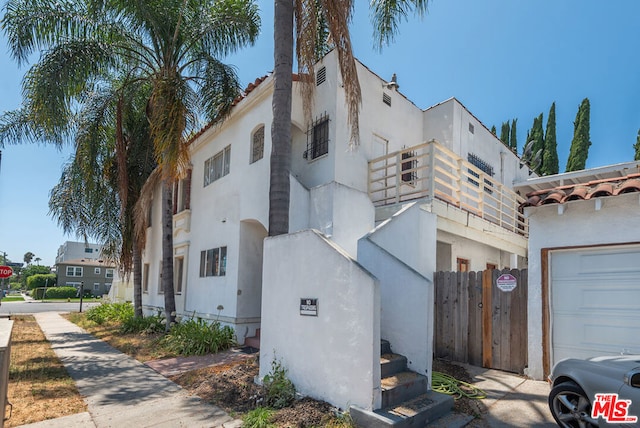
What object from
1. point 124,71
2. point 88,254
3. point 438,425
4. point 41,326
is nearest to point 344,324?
point 438,425

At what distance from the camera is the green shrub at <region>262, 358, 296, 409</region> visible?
5594 millimetres

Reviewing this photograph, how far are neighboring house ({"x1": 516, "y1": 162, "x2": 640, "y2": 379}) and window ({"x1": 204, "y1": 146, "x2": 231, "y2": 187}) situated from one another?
9279 mm

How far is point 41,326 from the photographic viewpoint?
17047mm

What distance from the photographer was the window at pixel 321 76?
10.2m

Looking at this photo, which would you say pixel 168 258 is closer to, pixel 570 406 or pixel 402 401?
pixel 402 401

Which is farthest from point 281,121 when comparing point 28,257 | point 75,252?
point 28,257

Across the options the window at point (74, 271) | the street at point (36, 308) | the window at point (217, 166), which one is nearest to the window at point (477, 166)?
the window at point (217, 166)

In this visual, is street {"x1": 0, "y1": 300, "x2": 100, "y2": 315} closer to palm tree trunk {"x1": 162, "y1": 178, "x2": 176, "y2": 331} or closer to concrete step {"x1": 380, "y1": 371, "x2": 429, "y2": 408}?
palm tree trunk {"x1": 162, "y1": 178, "x2": 176, "y2": 331}

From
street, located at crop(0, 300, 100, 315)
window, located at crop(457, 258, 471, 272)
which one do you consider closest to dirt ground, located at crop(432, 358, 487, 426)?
Result: window, located at crop(457, 258, 471, 272)

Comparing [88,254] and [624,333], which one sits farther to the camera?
[88,254]

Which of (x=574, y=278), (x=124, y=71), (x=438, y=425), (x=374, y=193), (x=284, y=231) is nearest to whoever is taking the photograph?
(x=438, y=425)

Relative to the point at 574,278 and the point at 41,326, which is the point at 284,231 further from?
the point at 41,326

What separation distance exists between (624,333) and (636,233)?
1.59 m

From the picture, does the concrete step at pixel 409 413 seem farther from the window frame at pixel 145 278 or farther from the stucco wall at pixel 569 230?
the window frame at pixel 145 278
